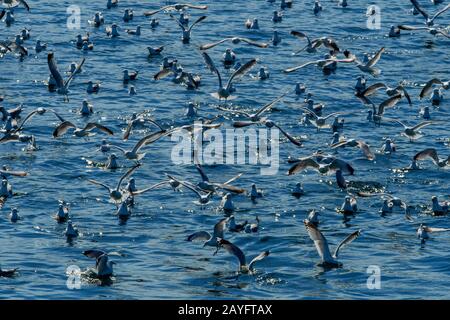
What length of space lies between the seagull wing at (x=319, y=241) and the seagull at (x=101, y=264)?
7006 millimetres

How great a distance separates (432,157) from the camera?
67250mm

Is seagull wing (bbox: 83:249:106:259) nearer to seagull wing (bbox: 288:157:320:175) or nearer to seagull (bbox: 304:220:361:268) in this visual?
seagull (bbox: 304:220:361:268)

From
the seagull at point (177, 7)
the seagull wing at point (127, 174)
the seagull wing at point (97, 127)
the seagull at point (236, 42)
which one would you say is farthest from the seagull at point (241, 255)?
the seagull at point (177, 7)

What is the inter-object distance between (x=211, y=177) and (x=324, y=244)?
10.2 metres

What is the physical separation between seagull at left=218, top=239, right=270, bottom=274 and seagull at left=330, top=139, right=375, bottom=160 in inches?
476

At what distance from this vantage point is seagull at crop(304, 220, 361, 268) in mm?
57281

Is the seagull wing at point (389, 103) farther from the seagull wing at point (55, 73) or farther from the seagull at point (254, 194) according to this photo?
the seagull wing at point (55, 73)

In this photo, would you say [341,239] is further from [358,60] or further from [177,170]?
[358,60]

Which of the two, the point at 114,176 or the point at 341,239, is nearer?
the point at 341,239

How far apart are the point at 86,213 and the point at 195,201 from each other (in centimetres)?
437

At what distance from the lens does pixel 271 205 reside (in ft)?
209

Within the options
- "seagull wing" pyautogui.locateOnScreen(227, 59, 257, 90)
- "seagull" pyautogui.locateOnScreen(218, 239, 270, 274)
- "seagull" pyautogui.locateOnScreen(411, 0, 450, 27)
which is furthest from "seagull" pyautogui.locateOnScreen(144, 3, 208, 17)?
"seagull" pyautogui.locateOnScreen(218, 239, 270, 274)
